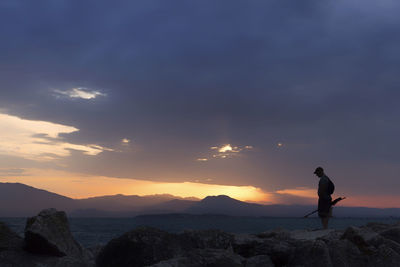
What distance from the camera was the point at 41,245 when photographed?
7.79 metres

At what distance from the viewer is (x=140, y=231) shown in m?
7.49

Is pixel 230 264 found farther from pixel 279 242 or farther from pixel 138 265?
pixel 279 242

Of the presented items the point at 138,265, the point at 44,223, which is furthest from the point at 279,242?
the point at 44,223

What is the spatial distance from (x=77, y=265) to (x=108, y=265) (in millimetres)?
634

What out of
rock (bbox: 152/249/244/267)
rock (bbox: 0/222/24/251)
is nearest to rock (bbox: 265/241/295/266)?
rock (bbox: 152/249/244/267)

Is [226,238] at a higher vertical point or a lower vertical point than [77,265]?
higher

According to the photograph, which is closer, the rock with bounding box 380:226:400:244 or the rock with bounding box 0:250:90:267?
the rock with bounding box 0:250:90:267

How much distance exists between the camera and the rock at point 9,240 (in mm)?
7898

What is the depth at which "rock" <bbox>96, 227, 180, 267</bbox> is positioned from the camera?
7207 mm

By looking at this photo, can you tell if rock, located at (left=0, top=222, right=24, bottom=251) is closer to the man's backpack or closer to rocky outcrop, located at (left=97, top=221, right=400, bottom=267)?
rocky outcrop, located at (left=97, top=221, right=400, bottom=267)

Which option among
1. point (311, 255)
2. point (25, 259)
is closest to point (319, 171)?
point (311, 255)

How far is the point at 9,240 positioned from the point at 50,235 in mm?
929

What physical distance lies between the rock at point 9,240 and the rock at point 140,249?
1690mm

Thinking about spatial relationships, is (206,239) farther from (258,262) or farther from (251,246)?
(258,262)
